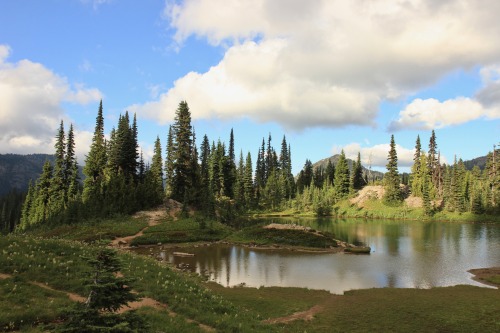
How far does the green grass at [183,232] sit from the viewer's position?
57531 millimetres

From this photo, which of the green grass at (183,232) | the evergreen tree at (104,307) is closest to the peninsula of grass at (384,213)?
the green grass at (183,232)

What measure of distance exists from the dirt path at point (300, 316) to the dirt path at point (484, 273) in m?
22.1

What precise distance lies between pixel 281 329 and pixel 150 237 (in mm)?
43055

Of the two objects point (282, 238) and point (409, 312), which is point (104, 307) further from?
point (282, 238)

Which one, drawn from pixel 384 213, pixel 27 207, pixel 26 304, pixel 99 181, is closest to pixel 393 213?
pixel 384 213

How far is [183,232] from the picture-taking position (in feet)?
203

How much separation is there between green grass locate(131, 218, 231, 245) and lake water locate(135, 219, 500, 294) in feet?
14.3

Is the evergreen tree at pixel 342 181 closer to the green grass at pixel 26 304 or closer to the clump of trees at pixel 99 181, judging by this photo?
the clump of trees at pixel 99 181

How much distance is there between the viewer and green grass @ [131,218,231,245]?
57531 millimetres

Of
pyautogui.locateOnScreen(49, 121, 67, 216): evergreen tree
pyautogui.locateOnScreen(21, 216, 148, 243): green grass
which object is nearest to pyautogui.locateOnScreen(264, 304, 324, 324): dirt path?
pyautogui.locateOnScreen(21, 216, 148, 243): green grass

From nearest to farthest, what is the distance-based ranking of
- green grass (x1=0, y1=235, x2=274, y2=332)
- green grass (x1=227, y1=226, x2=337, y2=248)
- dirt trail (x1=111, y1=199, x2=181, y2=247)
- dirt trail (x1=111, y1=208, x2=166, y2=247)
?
green grass (x1=0, y1=235, x2=274, y2=332)
dirt trail (x1=111, y1=208, x2=166, y2=247)
green grass (x1=227, y1=226, x2=337, y2=248)
dirt trail (x1=111, y1=199, x2=181, y2=247)

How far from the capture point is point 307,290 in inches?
1216

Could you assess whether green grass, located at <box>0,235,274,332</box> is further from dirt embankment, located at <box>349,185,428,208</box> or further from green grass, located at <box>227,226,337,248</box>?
dirt embankment, located at <box>349,185,428,208</box>

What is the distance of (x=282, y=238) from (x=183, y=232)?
60.8 ft
